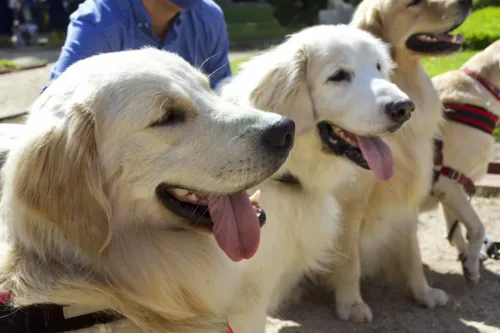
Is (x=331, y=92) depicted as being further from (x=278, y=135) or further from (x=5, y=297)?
(x=5, y=297)

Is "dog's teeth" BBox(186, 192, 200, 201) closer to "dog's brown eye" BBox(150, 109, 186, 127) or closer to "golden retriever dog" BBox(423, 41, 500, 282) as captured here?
"dog's brown eye" BBox(150, 109, 186, 127)

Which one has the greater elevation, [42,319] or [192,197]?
[192,197]

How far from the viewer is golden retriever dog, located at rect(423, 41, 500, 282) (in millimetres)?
4145

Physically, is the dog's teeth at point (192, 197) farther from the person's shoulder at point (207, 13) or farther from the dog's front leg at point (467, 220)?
the dog's front leg at point (467, 220)

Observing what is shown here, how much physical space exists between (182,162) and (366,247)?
2.27m

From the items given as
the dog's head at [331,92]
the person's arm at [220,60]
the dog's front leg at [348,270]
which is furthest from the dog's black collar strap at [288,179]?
Result: the person's arm at [220,60]

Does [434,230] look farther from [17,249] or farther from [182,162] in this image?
[17,249]

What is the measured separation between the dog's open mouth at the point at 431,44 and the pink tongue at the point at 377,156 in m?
1.00

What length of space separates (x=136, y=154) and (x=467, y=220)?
2.80 m

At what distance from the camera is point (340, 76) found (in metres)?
3.24

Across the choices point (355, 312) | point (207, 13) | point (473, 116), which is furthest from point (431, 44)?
point (355, 312)

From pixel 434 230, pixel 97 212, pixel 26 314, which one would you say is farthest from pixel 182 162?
pixel 434 230

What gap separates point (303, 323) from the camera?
373 cm

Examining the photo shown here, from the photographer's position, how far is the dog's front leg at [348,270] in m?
3.75
